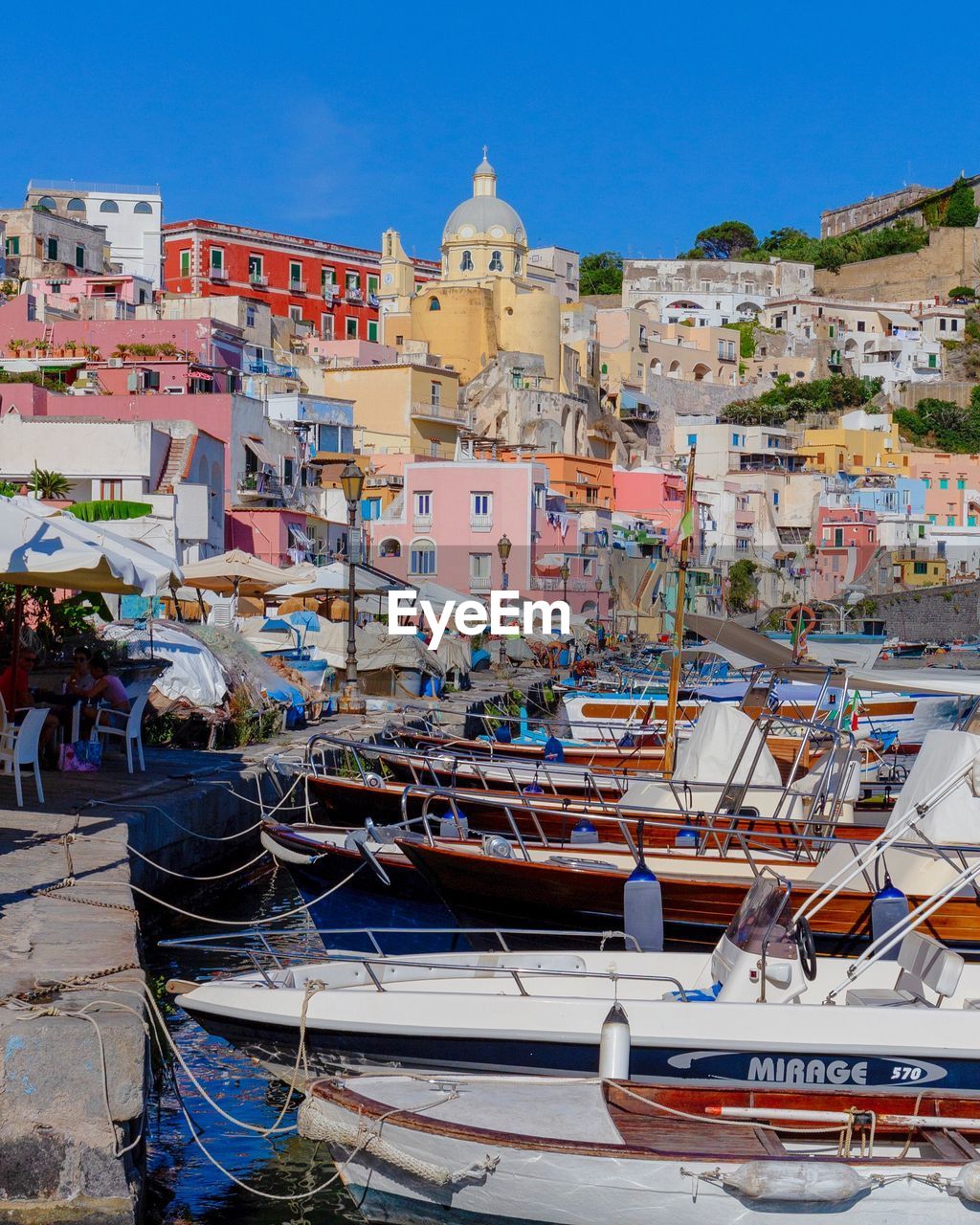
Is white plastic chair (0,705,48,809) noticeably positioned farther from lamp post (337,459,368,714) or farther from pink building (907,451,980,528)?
pink building (907,451,980,528)

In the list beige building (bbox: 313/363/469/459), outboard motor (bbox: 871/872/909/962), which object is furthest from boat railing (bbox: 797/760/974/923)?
beige building (bbox: 313/363/469/459)

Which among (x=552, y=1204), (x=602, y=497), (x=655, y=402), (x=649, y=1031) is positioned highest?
(x=655, y=402)

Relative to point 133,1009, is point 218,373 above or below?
above

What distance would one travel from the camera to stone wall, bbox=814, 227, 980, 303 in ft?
420

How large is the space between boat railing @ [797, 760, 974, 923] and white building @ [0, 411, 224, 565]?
87.4 feet

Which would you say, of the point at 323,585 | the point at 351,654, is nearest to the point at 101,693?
the point at 351,654

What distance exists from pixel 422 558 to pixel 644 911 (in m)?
45.8

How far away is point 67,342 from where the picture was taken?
165 feet

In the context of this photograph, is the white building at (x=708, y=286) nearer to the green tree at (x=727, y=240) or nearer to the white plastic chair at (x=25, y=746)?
the green tree at (x=727, y=240)

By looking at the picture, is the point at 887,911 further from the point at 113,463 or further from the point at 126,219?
the point at 126,219

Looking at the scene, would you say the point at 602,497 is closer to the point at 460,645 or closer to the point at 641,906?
the point at 460,645

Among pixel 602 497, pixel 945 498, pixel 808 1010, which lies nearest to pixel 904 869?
pixel 808 1010

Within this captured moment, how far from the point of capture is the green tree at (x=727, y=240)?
141500 millimetres

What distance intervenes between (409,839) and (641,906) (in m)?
2.24
